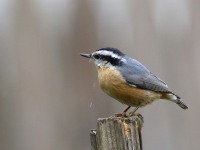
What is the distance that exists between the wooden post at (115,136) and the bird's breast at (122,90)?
123 centimetres

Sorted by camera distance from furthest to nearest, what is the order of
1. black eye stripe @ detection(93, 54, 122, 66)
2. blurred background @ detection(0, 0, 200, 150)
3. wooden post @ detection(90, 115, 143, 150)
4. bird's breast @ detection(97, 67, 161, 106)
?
blurred background @ detection(0, 0, 200, 150)
black eye stripe @ detection(93, 54, 122, 66)
bird's breast @ detection(97, 67, 161, 106)
wooden post @ detection(90, 115, 143, 150)

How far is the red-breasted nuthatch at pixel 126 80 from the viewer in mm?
4309

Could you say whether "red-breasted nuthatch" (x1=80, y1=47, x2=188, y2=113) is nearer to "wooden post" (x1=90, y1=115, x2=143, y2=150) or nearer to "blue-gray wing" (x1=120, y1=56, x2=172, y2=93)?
"blue-gray wing" (x1=120, y1=56, x2=172, y2=93)

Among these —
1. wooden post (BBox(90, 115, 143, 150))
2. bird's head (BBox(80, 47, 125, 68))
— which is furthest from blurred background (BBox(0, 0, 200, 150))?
wooden post (BBox(90, 115, 143, 150))

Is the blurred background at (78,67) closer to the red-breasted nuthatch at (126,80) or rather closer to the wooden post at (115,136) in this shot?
the red-breasted nuthatch at (126,80)

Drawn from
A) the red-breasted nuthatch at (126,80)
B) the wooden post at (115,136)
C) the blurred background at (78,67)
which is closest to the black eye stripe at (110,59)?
the red-breasted nuthatch at (126,80)

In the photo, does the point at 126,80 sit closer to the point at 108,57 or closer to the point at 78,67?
the point at 108,57

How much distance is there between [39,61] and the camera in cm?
802

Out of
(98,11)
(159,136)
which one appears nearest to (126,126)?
(159,136)

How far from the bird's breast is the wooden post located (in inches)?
48.3

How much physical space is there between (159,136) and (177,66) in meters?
0.90

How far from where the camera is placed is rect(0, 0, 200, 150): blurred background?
7.50 m

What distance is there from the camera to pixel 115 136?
299 cm

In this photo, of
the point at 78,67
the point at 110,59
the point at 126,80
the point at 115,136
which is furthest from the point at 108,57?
the point at 78,67
